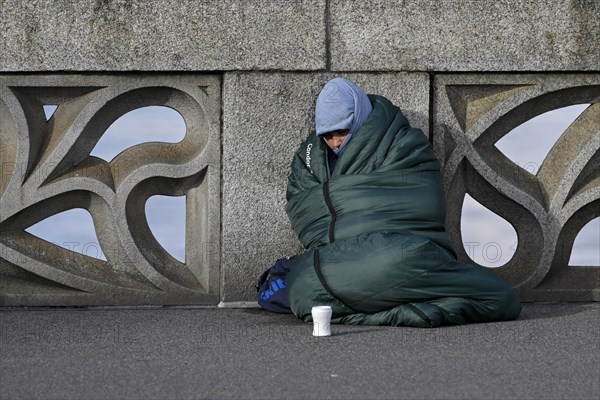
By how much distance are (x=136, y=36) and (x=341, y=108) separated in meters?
1.26

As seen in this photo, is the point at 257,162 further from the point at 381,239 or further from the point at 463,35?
the point at 463,35

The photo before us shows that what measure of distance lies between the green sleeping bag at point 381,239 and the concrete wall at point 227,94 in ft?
1.13

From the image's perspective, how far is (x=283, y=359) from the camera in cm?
388

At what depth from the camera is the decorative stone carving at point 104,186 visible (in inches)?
222

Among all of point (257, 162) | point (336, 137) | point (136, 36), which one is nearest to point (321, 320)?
point (336, 137)

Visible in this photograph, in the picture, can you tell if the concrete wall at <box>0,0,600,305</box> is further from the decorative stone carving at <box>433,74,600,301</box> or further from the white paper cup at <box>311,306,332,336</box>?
the white paper cup at <box>311,306,332,336</box>

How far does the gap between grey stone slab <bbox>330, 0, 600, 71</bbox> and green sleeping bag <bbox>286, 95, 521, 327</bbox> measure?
14.9 inches

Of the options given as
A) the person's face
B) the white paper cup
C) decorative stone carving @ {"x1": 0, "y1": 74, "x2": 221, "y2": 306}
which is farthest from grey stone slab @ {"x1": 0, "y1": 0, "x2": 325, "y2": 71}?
the white paper cup

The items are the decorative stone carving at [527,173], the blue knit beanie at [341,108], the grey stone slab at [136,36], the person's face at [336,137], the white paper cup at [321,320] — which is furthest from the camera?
the decorative stone carving at [527,173]

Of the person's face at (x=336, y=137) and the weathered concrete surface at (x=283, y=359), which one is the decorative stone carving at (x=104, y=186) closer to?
the weathered concrete surface at (x=283, y=359)

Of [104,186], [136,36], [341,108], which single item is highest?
[136,36]

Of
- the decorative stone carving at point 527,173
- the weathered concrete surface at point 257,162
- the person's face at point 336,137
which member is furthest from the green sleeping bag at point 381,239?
the decorative stone carving at point 527,173

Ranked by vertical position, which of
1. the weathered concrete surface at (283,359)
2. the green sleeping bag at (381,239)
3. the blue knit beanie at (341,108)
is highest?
the blue knit beanie at (341,108)

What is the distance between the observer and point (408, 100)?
570 centimetres
